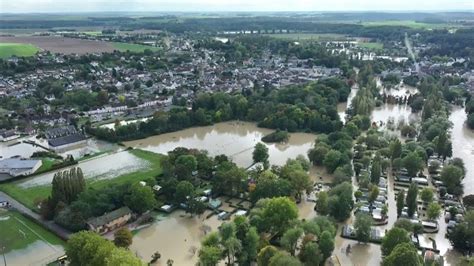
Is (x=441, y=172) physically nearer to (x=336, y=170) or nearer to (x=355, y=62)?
(x=336, y=170)

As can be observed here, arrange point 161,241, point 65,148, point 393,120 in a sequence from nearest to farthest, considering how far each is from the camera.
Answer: point 161,241 → point 65,148 → point 393,120

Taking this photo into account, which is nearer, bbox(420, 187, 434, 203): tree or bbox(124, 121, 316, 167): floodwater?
bbox(420, 187, 434, 203): tree

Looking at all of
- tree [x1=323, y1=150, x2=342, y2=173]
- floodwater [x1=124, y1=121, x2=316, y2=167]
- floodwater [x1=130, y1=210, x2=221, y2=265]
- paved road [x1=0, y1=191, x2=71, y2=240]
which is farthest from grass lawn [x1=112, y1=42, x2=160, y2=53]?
floodwater [x1=130, y1=210, x2=221, y2=265]

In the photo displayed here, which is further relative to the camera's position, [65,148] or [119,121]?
[119,121]

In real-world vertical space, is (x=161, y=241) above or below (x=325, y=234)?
below

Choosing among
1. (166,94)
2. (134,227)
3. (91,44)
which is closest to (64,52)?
(91,44)

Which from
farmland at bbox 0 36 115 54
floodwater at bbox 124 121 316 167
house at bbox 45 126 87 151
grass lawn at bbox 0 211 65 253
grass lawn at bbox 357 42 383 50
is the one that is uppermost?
farmland at bbox 0 36 115 54

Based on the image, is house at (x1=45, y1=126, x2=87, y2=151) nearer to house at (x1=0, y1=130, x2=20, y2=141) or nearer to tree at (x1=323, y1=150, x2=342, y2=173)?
house at (x1=0, y1=130, x2=20, y2=141)
